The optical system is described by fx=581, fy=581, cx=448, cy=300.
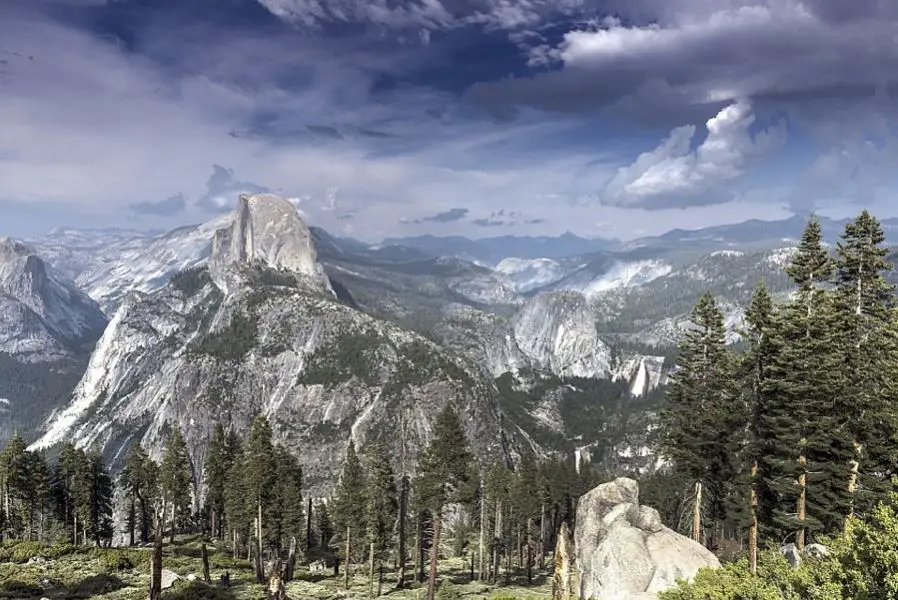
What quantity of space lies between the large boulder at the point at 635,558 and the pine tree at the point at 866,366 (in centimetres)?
1096

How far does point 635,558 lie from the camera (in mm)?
33125

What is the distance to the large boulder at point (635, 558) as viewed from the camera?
32031mm

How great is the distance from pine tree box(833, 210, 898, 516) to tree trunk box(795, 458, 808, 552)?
6.00ft

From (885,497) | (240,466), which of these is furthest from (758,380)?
(240,466)

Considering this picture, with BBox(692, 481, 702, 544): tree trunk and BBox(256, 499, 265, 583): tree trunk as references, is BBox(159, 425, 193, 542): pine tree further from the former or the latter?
BBox(692, 481, 702, 544): tree trunk

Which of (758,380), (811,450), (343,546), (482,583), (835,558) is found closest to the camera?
(835,558)

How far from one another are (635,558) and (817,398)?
50.5 ft

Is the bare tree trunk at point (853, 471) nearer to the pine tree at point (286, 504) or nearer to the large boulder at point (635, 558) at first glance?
the large boulder at point (635, 558)

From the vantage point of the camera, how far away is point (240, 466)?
76.8 m

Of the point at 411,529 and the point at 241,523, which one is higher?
the point at 241,523

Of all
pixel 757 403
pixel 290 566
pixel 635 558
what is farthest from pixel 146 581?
pixel 757 403

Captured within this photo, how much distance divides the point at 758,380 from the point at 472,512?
8894 centimetres

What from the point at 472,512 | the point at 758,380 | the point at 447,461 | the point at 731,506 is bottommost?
the point at 472,512

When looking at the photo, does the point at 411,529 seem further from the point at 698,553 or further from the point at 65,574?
the point at 698,553
